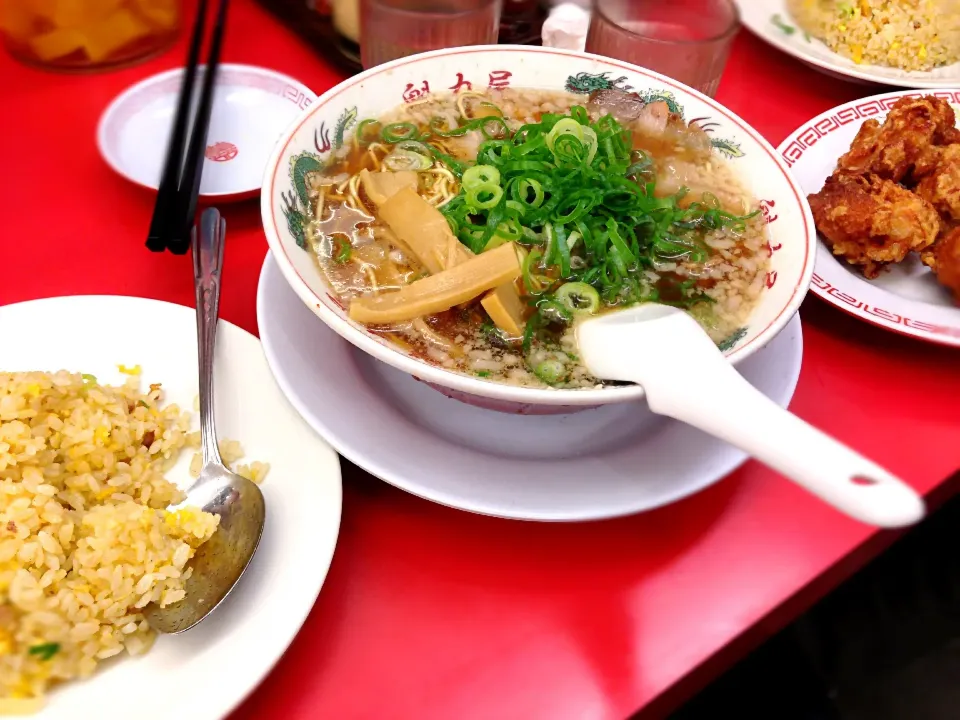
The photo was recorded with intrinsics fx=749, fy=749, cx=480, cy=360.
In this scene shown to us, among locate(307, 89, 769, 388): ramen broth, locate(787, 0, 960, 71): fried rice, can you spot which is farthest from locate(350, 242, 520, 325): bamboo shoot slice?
locate(787, 0, 960, 71): fried rice

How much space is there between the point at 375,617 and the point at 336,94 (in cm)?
79

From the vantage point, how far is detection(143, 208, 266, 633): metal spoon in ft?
2.68

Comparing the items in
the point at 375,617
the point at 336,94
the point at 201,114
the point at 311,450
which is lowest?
the point at 375,617

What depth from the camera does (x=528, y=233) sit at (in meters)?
1.07

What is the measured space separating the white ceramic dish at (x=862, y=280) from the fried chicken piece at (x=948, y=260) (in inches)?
1.8

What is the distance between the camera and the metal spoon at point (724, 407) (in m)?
0.60

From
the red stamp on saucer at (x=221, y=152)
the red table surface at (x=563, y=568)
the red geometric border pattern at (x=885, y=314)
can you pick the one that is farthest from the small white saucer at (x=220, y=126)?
the red geometric border pattern at (x=885, y=314)

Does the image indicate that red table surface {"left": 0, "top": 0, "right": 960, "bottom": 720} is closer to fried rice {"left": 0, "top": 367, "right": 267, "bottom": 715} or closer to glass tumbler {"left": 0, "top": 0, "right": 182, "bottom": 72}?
fried rice {"left": 0, "top": 367, "right": 267, "bottom": 715}

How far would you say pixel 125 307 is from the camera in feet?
3.68

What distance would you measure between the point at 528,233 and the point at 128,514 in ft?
2.06

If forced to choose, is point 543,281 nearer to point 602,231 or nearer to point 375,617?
point 602,231

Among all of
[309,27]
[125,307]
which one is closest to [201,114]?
[125,307]

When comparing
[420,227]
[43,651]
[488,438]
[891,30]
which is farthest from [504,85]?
[891,30]

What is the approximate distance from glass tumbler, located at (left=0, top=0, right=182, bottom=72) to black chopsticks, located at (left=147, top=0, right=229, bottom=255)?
24 centimetres
